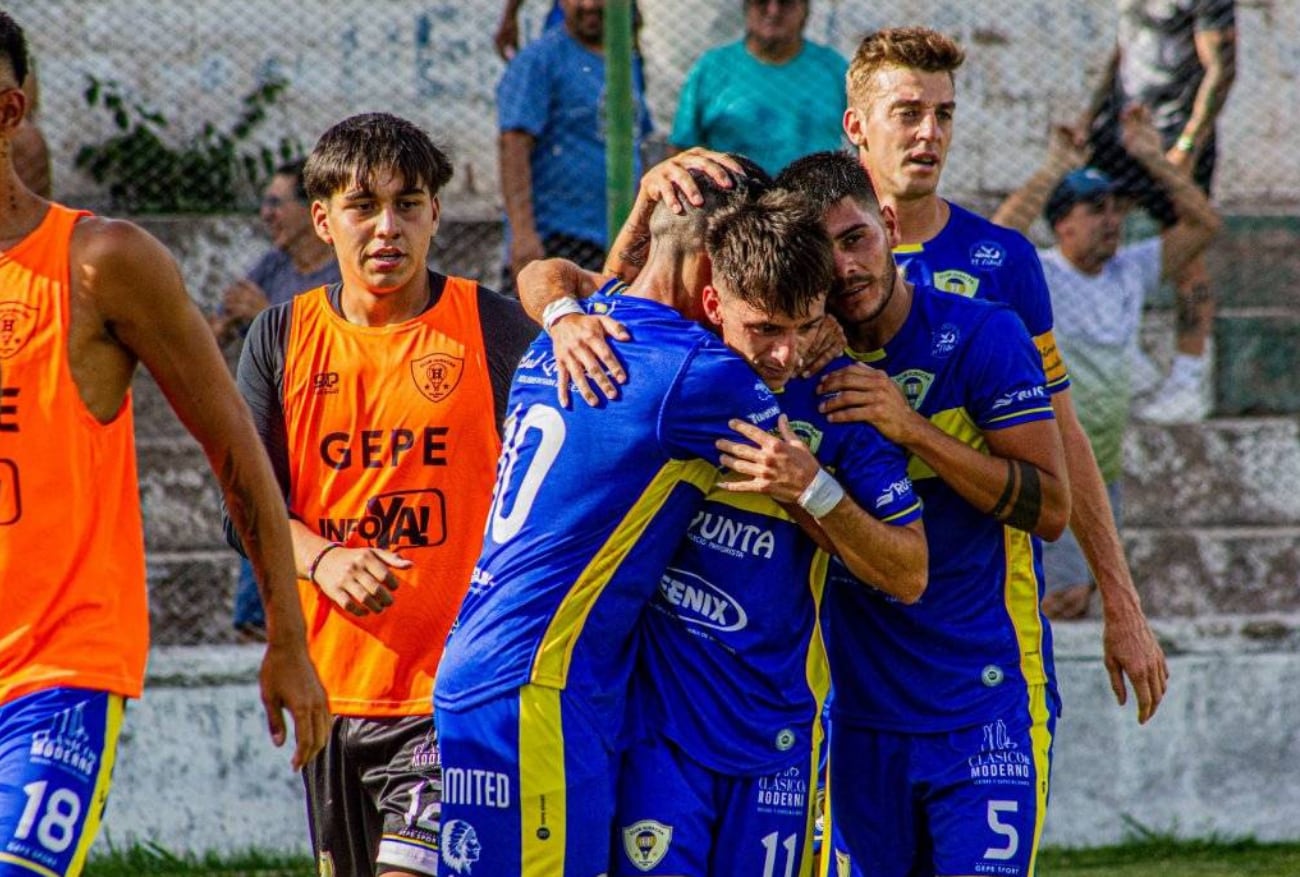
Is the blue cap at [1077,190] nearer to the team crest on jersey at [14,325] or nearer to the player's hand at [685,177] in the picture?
the player's hand at [685,177]

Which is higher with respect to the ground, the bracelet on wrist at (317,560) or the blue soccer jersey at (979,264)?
the blue soccer jersey at (979,264)

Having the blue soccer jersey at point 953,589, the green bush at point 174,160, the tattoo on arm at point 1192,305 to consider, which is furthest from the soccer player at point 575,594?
the tattoo on arm at point 1192,305

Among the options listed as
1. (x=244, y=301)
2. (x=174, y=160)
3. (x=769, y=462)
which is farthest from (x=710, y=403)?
(x=174, y=160)

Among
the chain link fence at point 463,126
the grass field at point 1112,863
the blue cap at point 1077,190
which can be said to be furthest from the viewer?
the chain link fence at point 463,126

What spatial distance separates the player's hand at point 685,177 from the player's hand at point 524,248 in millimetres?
3396

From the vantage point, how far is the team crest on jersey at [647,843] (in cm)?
370

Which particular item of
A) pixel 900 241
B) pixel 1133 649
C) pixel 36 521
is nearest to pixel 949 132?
pixel 900 241

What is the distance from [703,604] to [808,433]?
42 cm

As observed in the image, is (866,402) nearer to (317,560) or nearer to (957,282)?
(957,282)

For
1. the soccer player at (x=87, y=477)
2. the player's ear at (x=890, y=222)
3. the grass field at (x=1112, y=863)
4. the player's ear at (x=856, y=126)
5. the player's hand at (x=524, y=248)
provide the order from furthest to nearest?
the player's hand at (x=524, y=248), the grass field at (x=1112, y=863), the player's ear at (x=856, y=126), the player's ear at (x=890, y=222), the soccer player at (x=87, y=477)

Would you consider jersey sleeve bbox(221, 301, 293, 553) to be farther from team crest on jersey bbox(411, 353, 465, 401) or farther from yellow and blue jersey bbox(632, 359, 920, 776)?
yellow and blue jersey bbox(632, 359, 920, 776)

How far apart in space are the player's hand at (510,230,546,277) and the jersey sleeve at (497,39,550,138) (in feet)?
1.49

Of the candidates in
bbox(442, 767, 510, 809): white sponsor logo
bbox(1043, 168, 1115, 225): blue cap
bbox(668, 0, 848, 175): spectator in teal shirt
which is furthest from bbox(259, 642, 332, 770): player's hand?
bbox(1043, 168, 1115, 225): blue cap

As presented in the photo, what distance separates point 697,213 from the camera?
12.5 feet
